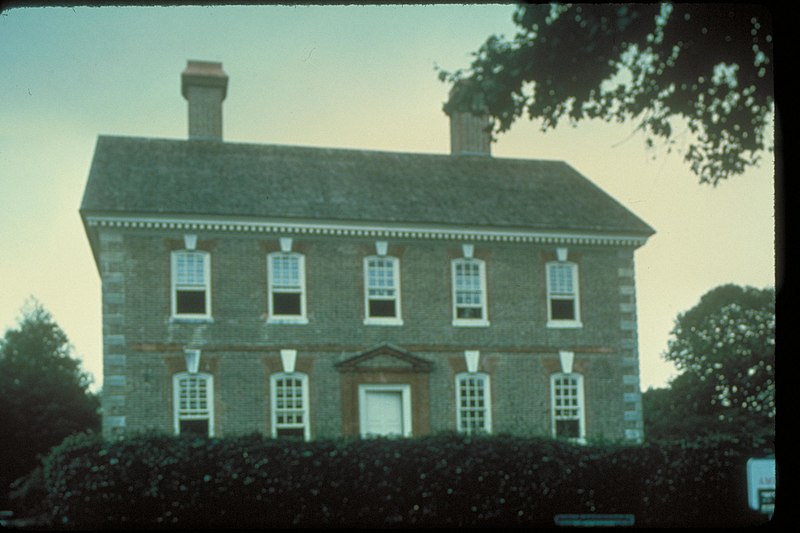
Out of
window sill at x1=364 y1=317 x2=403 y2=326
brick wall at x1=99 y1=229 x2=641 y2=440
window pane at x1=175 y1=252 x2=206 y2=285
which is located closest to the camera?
brick wall at x1=99 y1=229 x2=641 y2=440

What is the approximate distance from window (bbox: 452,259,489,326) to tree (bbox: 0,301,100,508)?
1121 cm

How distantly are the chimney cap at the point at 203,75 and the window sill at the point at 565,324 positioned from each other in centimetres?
1040

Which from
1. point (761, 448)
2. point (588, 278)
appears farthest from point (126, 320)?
point (761, 448)

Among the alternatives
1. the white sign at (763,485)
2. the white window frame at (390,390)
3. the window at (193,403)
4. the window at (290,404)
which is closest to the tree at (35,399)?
the window at (193,403)

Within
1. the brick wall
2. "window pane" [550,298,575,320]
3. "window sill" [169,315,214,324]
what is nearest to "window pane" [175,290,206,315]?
"window sill" [169,315,214,324]

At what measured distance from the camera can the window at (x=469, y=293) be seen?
27.0 meters

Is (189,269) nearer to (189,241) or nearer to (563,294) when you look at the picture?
(189,241)

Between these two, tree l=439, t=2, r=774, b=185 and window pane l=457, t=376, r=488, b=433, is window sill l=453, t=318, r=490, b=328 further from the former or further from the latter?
tree l=439, t=2, r=774, b=185

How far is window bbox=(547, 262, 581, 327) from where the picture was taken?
27.5 metres

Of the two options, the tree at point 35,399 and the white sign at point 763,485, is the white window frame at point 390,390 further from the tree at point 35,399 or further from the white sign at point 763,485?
the white sign at point 763,485

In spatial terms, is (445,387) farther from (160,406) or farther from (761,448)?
(761,448)

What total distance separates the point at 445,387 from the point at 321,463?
8511 mm

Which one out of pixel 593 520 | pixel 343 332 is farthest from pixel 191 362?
pixel 593 520

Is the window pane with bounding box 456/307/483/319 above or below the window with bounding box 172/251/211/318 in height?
below
